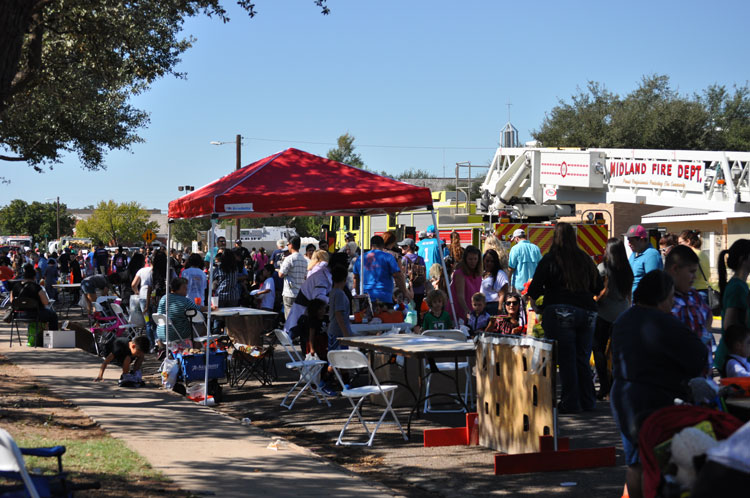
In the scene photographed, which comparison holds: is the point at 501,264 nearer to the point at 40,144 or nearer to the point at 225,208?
the point at 225,208

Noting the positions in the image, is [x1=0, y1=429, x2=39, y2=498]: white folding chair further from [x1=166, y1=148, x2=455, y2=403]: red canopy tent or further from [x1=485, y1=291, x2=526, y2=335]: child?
[x1=485, y1=291, x2=526, y2=335]: child

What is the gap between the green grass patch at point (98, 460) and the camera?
280 inches

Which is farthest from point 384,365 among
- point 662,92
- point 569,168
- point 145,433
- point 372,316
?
point 662,92

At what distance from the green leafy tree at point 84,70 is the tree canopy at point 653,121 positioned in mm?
41887

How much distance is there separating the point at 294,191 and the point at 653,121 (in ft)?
163

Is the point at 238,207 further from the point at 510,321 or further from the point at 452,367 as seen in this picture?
the point at 510,321

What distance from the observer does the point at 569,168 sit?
23047 millimetres

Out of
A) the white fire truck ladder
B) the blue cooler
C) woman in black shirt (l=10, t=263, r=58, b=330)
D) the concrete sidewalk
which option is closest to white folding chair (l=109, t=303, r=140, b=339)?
woman in black shirt (l=10, t=263, r=58, b=330)

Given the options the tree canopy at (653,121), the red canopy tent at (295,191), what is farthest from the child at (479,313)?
the tree canopy at (653,121)

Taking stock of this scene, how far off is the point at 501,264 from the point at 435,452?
204 inches

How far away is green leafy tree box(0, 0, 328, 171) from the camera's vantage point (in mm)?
13625

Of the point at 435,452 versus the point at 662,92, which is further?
the point at 662,92

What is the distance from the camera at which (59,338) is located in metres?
17.3

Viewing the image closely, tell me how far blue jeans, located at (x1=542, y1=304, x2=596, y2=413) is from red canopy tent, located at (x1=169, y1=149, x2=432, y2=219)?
9.82 feet
